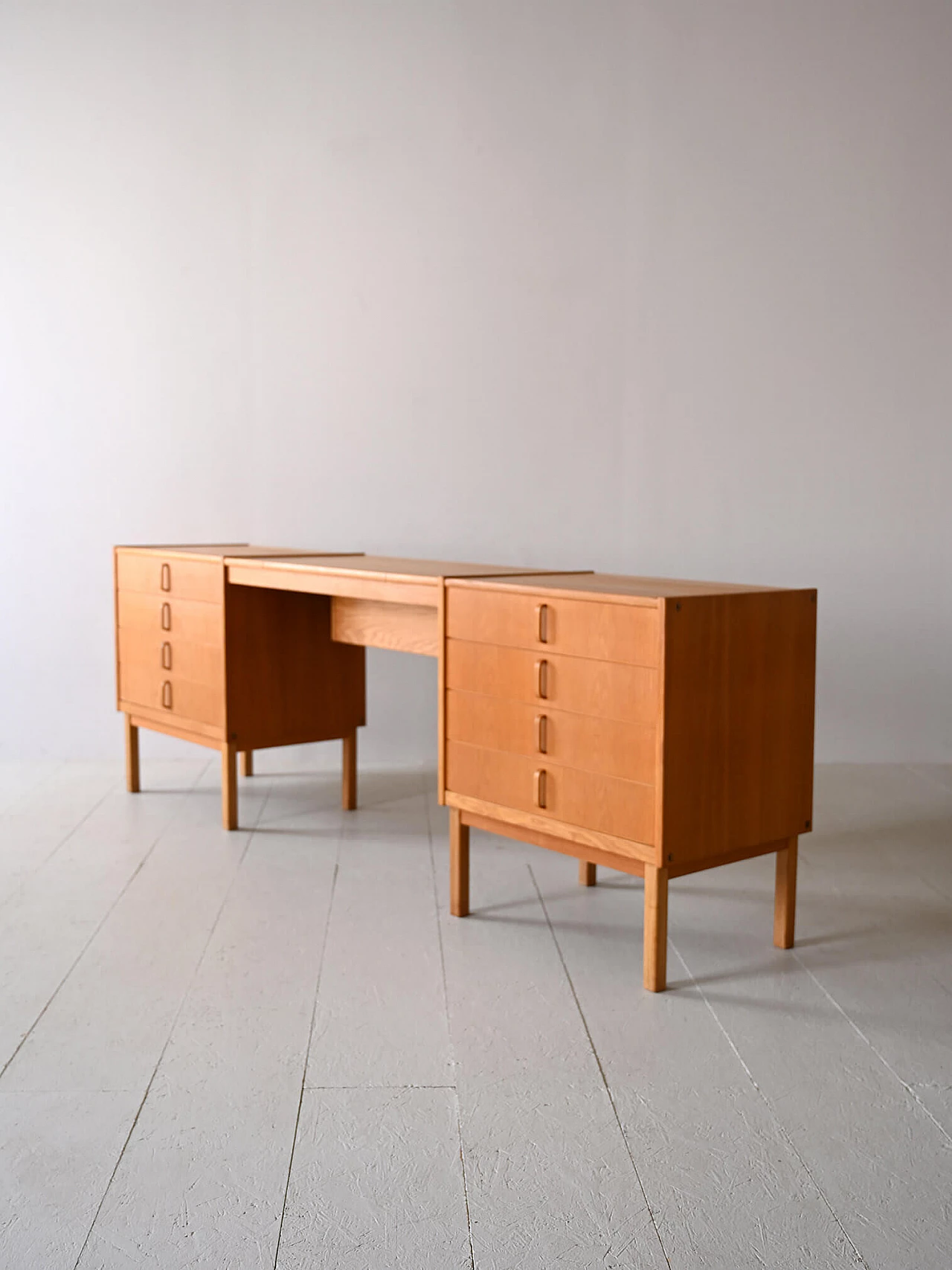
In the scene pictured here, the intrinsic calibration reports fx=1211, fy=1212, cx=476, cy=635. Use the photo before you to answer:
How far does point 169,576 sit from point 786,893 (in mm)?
2038

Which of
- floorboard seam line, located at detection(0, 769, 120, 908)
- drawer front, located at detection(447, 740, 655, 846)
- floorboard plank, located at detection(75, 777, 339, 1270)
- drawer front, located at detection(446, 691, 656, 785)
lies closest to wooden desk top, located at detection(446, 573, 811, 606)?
drawer front, located at detection(446, 691, 656, 785)

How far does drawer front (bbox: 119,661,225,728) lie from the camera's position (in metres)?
3.45

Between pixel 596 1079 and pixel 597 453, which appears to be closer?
pixel 596 1079

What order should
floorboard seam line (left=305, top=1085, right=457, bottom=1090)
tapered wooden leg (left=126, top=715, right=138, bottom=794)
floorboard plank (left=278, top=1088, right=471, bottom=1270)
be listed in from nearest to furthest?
floorboard plank (left=278, top=1088, right=471, bottom=1270) → floorboard seam line (left=305, top=1085, right=457, bottom=1090) → tapered wooden leg (left=126, top=715, right=138, bottom=794)

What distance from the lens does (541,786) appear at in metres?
2.48

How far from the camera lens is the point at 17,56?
13.7ft

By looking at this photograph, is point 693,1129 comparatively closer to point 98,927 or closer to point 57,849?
point 98,927

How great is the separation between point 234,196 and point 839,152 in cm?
208

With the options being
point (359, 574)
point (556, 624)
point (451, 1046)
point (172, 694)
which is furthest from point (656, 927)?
point (172, 694)

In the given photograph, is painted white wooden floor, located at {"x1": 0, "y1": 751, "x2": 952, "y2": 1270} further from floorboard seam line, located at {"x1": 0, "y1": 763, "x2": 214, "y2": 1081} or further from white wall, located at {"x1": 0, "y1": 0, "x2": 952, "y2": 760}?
white wall, located at {"x1": 0, "y1": 0, "x2": 952, "y2": 760}

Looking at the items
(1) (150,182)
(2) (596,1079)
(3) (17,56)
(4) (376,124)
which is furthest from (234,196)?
(2) (596,1079)

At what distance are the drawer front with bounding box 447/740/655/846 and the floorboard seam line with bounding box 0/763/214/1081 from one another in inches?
32.3

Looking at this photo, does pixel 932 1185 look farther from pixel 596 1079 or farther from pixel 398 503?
pixel 398 503

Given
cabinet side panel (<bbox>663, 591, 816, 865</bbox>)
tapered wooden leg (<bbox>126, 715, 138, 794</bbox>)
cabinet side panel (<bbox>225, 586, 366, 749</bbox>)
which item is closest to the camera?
cabinet side panel (<bbox>663, 591, 816, 865</bbox>)
